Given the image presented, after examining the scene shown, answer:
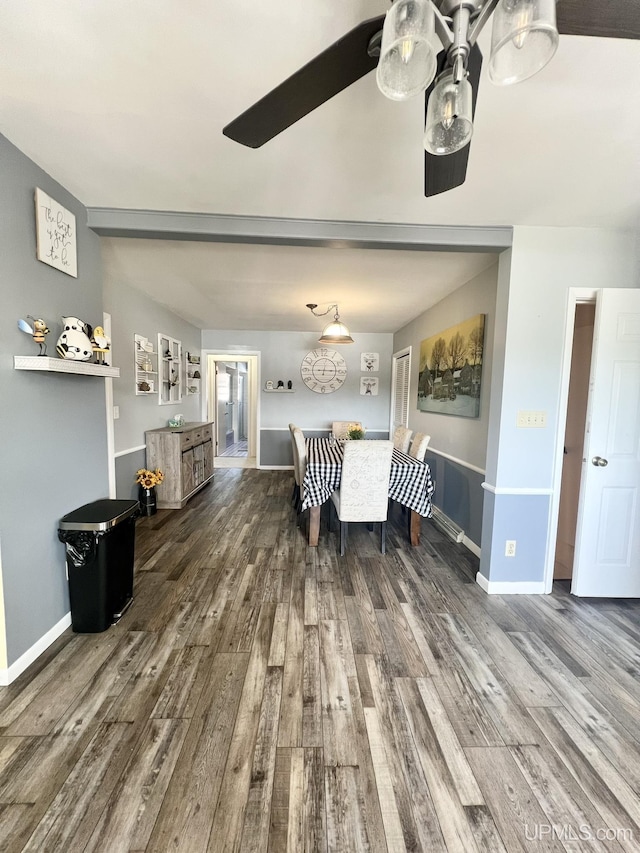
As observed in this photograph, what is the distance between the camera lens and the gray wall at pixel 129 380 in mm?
3227

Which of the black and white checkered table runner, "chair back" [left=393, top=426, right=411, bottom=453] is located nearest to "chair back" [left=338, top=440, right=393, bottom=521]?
the black and white checkered table runner

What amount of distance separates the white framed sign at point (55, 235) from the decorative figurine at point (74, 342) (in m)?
0.30

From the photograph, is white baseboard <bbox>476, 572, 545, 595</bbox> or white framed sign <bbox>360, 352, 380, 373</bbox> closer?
white baseboard <bbox>476, 572, 545, 595</bbox>

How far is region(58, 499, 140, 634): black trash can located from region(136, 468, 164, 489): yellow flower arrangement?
1.70 metres

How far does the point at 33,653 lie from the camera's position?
5.58ft

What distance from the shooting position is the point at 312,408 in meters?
5.84

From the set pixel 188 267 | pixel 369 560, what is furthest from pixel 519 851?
pixel 188 267

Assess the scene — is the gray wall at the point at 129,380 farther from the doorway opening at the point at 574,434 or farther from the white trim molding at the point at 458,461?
the doorway opening at the point at 574,434

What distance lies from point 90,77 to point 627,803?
10.2 feet

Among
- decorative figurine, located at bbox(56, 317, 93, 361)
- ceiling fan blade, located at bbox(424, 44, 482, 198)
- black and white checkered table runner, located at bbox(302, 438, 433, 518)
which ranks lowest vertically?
black and white checkered table runner, located at bbox(302, 438, 433, 518)

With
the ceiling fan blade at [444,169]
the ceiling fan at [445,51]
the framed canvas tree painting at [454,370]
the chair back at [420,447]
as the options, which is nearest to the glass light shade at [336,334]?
the framed canvas tree painting at [454,370]

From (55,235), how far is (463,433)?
3273 millimetres

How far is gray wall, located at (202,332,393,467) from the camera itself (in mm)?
5684

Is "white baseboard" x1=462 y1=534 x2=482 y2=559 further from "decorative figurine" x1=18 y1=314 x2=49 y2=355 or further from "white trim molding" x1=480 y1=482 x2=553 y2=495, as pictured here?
"decorative figurine" x1=18 y1=314 x2=49 y2=355
